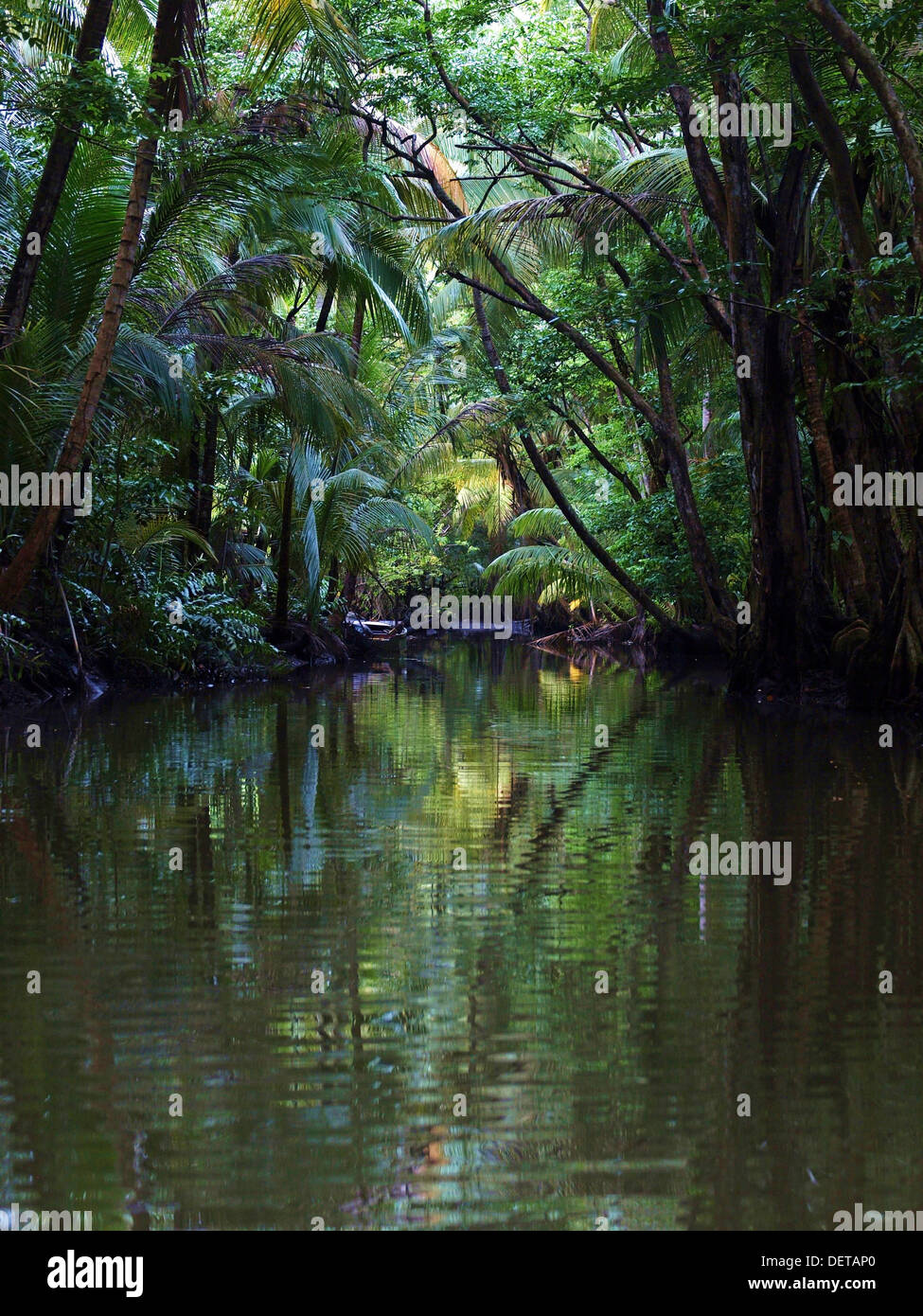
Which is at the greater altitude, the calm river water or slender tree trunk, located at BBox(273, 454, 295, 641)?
slender tree trunk, located at BBox(273, 454, 295, 641)

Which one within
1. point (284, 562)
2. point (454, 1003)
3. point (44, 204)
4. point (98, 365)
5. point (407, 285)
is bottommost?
point (454, 1003)

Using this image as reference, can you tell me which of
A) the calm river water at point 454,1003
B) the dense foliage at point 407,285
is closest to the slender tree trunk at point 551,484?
the dense foliage at point 407,285

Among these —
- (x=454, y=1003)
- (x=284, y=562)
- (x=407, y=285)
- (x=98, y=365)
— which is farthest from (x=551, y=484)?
(x=454, y=1003)

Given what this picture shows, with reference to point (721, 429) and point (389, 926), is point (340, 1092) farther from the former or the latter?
point (721, 429)

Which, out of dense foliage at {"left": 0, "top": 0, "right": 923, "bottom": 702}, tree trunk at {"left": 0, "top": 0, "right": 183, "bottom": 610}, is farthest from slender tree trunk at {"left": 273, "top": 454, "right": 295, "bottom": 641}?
tree trunk at {"left": 0, "top": 0, "right": 183, "bottom": 610}

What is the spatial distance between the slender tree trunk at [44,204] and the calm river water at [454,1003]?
5403 millimetres

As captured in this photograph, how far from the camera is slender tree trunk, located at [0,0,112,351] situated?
11.5 meters

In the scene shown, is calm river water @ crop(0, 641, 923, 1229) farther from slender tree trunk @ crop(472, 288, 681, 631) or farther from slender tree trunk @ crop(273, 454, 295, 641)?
slender tree trunk @ crop(273, 454, 295, 641)

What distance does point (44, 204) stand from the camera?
11859mm

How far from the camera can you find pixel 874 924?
15.8 ft

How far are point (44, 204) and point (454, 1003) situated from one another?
→ 9.97 m

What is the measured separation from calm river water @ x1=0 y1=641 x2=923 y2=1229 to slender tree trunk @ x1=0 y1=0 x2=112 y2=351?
213 inches

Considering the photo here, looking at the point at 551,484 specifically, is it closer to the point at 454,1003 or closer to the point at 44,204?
the point at 44,204
